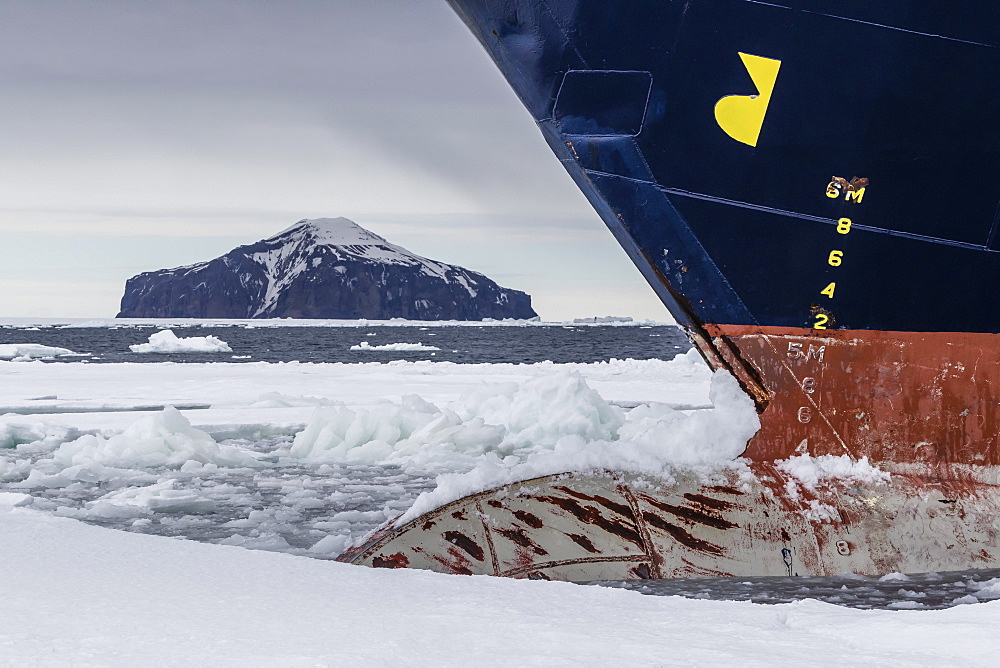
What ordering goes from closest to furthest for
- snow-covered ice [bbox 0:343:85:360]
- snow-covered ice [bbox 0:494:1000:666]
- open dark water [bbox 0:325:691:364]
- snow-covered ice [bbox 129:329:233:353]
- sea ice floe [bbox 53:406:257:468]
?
1. snow-covered ice [bbox 0:494:1000:666]
2. sea ice floe [bbox 53:406:257:468]
3. snow-covered ice [bbox 0:343:85:360]
4. open dark water [bbox 0:325:691:364]
5. snow-covered ice [bbox 129:329:233:353]

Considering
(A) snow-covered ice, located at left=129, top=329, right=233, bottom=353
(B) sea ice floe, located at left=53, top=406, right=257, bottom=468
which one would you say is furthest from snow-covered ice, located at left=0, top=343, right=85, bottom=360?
(B) sea ice floe, located at left=53, top=406, right=257, bottom=468

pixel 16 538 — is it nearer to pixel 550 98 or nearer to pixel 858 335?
pixel 550 98

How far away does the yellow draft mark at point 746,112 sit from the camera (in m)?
3.48

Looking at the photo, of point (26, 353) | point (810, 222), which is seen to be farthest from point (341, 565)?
point (26, 353)

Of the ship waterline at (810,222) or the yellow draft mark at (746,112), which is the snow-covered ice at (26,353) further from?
the yellow draft mark at (746,112)

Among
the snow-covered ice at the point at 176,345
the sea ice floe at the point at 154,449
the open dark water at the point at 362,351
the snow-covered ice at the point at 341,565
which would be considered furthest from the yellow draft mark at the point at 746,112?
the snow-covered ice at the point at 176,345

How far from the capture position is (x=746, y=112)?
11.5 feet

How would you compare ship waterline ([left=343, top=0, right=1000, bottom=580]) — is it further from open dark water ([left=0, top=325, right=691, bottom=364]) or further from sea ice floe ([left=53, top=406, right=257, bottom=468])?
open dark water ([left=0, top=325, right=691, bottom=364])

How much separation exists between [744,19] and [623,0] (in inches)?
20.0

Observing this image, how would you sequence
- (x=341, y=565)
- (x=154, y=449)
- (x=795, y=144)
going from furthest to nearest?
(x=154, y=449), (x=795, y=144), (x=341, y=565)

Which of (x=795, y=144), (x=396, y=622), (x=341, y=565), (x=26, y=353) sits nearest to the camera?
(x=396, y=622)

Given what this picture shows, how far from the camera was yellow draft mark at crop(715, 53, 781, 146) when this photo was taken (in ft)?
11.4

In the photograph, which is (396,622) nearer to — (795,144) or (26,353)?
(795,144)

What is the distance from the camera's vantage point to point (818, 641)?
6.28 ft
